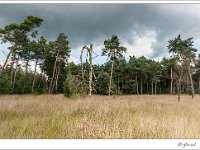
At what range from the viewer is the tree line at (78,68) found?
698 centimetres

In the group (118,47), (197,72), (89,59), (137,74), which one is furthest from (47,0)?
(197,72)

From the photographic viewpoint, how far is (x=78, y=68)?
727cm

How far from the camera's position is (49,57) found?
27.7 metres

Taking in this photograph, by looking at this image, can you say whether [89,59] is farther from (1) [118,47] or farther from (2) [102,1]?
(1) [118,47]

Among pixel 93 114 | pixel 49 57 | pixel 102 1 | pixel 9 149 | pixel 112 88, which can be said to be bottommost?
pixel 9 149

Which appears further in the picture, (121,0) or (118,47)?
(118,47)

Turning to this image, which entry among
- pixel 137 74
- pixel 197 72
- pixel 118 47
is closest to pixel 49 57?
pixel 118 47

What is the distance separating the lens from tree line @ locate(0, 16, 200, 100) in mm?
6979

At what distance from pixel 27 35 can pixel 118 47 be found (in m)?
9.35

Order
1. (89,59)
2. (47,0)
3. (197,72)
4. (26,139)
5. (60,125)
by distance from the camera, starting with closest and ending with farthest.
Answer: (26,139) → (47,0) → (60,125) → (89,59) → (197,72)

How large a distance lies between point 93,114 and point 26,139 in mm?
1851

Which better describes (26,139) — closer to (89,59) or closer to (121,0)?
(121,0)

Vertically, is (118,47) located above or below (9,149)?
above

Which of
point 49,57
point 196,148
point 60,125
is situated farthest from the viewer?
point 49,57
